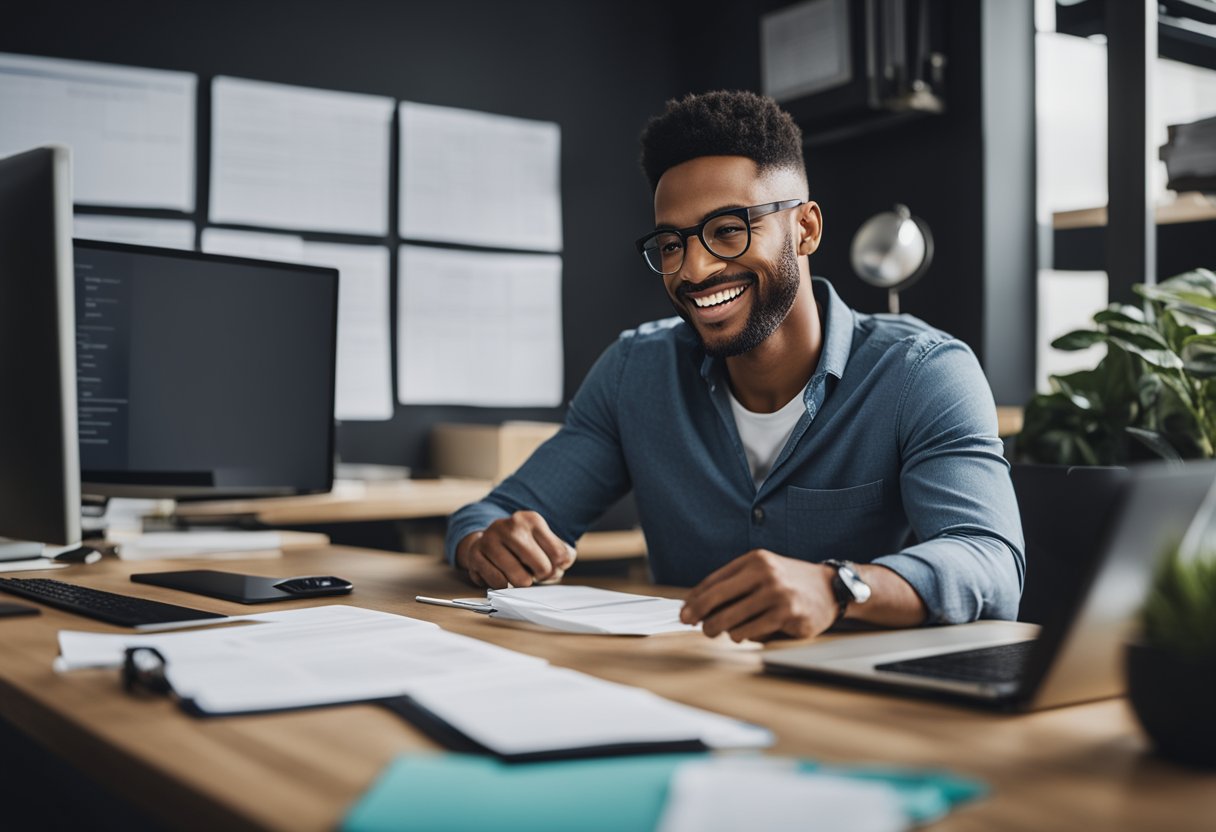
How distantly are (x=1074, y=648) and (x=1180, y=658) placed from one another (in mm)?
103

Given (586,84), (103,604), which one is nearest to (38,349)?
(103,604)

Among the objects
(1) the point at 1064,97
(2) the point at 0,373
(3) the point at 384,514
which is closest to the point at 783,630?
(2) the point at 0,373

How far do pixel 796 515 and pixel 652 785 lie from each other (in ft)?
3.11

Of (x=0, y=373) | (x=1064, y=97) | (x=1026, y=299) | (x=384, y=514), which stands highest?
(x=1064, y=97)

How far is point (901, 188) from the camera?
9.71 feet

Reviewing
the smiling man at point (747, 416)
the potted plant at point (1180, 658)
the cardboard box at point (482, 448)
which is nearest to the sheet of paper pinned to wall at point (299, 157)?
the cardboard box at point (482, 448)

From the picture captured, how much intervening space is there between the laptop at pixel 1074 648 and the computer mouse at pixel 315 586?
1.96 ft

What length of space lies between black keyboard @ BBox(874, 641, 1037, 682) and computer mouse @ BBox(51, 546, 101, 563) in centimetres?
123

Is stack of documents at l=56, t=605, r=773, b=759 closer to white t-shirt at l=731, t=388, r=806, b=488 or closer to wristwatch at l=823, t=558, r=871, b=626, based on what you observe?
wristwatch at l=823, t=558, r=871, b=626

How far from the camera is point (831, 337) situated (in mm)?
1533

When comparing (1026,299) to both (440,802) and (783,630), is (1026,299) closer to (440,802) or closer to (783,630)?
(783,630)

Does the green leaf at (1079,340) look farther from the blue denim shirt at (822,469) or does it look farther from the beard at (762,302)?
the beard at (762,302)

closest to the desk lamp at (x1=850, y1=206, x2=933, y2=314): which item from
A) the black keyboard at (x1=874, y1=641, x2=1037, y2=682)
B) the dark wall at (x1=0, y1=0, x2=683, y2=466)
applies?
the dark wall at (x1=0, y1=0, x2=683, y2=466)

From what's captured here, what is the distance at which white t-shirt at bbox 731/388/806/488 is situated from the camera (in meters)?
1.56
